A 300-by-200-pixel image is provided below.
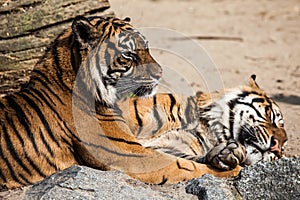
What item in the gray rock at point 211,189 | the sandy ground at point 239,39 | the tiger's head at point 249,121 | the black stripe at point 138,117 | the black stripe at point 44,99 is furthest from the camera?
the sandy ground at point 239,39

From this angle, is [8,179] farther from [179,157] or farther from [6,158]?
[179,157]

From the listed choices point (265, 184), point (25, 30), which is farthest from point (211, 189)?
point (25, 30)

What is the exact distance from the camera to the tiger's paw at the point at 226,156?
3746 millimetres

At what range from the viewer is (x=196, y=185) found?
330 centimetres

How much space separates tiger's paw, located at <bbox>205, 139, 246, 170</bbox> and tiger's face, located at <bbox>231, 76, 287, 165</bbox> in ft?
0.81

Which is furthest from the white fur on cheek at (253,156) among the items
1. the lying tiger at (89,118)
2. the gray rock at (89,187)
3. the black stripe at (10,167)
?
the black stripe at (10,167)

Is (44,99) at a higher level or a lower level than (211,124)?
higher

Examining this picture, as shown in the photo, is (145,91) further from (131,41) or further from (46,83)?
(46,83)

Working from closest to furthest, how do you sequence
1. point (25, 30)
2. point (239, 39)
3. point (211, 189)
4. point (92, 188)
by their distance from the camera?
point (92, 188) → point (211, 189) → point (25, 30) → point (239, 39)

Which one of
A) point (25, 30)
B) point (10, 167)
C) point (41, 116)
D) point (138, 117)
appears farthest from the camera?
point (25, 30)

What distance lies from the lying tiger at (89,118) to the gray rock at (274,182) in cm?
46

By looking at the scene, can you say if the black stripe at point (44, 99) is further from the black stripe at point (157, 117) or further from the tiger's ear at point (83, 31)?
the black stripe at point (157, 117)

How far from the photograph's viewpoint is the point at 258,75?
6.38 meters

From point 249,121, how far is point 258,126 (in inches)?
4.1
